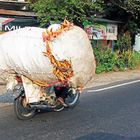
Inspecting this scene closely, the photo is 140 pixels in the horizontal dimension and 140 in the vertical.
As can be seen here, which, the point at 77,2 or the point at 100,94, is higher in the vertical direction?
the point at 77,2

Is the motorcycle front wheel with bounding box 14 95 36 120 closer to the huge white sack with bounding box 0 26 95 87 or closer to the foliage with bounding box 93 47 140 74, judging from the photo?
the huge white sack with bounding box 0 26 95 87

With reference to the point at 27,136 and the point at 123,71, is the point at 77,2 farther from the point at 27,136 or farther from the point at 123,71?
the point at 27,136

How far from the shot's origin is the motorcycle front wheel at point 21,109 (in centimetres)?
944

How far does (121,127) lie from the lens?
28.9 ft

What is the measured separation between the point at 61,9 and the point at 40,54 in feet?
35.0

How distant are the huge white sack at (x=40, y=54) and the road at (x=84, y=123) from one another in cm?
88

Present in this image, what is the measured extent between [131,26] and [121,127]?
656 inches

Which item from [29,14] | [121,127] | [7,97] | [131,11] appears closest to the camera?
[121,127]

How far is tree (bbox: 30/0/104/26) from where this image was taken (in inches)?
757

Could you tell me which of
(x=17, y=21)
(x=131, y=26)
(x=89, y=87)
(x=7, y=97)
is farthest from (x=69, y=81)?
(x=131, y=26)

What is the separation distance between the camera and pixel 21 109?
31.2 feet

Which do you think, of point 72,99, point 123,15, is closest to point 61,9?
point 123,15

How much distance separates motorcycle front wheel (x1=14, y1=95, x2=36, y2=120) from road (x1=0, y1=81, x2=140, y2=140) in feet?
0.44

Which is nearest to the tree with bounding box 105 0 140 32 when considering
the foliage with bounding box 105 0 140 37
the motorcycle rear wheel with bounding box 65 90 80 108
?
the foliage with bounding box 105 0 140 37
